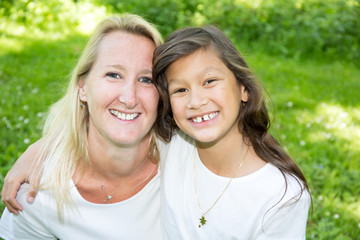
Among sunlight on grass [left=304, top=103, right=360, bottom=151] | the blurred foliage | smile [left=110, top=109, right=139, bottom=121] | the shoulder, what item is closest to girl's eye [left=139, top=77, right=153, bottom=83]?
smile [left=110, top=109, right=139, bottom=121]

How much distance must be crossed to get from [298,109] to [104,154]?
3.12 m

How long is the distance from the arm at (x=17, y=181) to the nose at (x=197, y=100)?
3.46 ft

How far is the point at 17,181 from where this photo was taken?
2.30 m

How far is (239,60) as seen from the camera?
2.10 meters

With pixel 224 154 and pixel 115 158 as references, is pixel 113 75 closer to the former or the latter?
pixel 115 158

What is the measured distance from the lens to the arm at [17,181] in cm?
225

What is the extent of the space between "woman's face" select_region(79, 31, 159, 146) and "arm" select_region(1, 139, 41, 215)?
20.4 inches

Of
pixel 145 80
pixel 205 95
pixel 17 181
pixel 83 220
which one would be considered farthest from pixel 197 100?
pixel 17 181

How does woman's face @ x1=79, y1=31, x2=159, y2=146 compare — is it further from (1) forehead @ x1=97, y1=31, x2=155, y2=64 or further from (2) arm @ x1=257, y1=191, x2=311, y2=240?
(2) arm @ x1=257, y1=191, x2=311, y2=240

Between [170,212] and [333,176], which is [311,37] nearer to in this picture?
[333,176]

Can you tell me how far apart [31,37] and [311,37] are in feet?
15.9

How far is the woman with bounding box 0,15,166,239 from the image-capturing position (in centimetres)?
216

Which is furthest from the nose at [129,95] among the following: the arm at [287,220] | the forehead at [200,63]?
the arm at [287,220]

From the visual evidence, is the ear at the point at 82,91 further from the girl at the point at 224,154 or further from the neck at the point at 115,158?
the girl at the point at 224,154
